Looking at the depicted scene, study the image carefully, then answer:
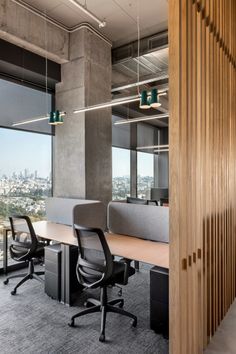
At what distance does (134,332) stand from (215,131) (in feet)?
7.03

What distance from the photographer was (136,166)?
8.54m

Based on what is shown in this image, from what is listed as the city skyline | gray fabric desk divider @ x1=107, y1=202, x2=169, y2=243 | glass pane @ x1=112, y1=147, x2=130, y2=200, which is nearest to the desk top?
gray fabric desk divider @ x1=107, y1=202, x2=169, y2=243

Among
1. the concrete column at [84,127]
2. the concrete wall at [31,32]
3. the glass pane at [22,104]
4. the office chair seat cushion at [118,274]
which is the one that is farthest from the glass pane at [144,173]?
the office chair seat cushion at [118,274]

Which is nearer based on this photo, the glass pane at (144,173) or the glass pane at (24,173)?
the glass pane at (24,173)

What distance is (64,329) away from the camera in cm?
261

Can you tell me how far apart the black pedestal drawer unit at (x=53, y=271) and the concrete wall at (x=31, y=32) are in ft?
10.6

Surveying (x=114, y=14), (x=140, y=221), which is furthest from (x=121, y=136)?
(x=140, y=221)

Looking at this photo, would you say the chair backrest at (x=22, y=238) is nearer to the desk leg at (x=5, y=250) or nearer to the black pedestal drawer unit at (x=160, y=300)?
→ the desk leg at (x=5, y=250)

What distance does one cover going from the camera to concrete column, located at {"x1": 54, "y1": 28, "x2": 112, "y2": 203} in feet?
15.3

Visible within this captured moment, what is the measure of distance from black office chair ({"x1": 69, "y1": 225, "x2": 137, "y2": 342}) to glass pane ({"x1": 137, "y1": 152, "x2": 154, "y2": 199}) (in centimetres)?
602

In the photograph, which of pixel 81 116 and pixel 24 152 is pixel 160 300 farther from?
pixel 24 152

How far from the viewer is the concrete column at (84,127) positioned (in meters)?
4.66

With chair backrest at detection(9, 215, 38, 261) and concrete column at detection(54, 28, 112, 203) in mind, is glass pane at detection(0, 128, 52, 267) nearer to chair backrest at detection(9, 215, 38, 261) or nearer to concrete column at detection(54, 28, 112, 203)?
concrete column at detection(54, 28, 112, 203)

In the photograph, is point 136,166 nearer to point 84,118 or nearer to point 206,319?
point 84,118
